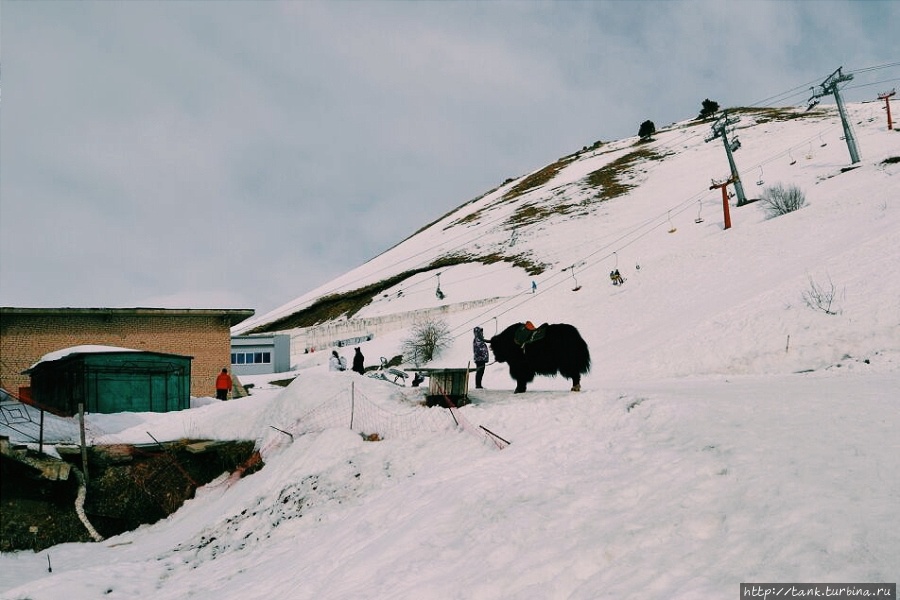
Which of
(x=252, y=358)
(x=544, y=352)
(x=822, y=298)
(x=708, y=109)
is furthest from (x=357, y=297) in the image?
(x=708, y=109)

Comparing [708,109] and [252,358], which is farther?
[708,109]

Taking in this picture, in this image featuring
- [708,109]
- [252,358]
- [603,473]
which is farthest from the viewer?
[708,109]

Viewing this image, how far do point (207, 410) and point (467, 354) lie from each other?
19.1m

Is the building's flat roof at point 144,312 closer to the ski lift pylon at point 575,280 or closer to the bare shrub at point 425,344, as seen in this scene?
the bare shrub at point 425,344

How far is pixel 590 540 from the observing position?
6.10 m

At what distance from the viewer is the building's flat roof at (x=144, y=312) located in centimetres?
2603

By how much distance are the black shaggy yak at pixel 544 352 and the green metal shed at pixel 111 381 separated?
15.1 meters

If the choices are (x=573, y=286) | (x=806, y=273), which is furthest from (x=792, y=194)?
(x=806, y=273)

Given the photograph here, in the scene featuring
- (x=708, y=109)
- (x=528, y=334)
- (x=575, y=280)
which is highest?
(x=708, y=109)

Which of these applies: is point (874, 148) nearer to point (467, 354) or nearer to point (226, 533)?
point (467, 354)

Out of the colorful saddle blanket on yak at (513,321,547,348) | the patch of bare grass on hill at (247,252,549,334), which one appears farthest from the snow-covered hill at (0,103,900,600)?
the patch of bare grass on hill at (247,252,549,334)

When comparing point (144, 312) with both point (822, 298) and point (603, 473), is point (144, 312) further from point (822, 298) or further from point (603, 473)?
point (822, 298)

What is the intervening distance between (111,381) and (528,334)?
1693 cm

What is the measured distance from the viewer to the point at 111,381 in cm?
2217
